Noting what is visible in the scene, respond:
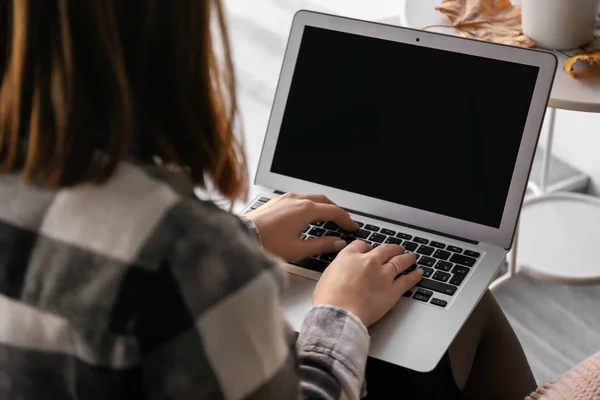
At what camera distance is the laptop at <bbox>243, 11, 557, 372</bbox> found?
3.14 feet

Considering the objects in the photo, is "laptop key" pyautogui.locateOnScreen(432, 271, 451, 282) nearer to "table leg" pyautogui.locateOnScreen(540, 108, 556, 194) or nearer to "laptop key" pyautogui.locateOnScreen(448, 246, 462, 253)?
"laptop key" pyautogui.locateOnScreen(448, 246, 462, 253)

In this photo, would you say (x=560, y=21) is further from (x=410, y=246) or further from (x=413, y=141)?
(x=410, y=246)

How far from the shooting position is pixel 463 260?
96cm

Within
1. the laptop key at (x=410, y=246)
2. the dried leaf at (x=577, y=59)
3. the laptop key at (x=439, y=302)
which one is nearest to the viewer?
the laptop key at (x=439, y=302)

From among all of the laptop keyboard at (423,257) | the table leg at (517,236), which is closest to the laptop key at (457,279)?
the laptop keyboard at (423,257)

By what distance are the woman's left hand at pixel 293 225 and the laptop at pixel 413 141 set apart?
0.07ft

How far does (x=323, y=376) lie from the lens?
700 millimetres

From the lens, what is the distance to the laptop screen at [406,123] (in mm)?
975

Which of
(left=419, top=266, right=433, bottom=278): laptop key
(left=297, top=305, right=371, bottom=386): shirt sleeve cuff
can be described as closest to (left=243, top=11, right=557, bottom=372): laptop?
(left=419, top=266, right=433, bottom=278): laptop key

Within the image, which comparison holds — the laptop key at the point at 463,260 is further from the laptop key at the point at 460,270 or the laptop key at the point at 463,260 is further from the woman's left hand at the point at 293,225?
the woman's left hand at the point at 293,225

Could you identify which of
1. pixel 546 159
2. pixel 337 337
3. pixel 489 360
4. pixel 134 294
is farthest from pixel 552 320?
pixel 134 294

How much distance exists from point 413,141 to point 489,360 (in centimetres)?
29

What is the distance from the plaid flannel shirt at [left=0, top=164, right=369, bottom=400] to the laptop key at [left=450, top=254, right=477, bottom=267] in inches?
17.7

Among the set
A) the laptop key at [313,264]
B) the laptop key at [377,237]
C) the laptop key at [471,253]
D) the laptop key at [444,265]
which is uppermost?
the laptop key at [471,253]
